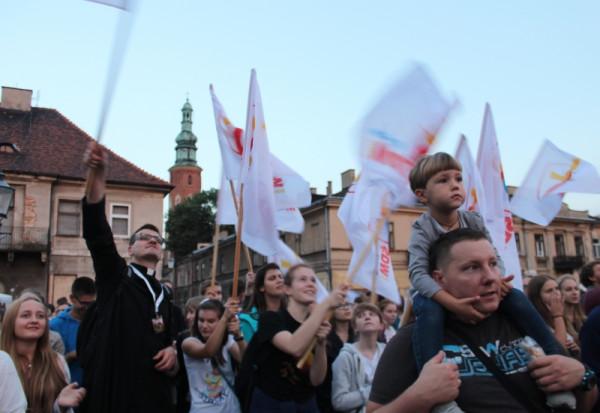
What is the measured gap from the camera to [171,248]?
6141cm

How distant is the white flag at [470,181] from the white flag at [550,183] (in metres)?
0.68

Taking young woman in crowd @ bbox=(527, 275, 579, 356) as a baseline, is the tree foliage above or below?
above

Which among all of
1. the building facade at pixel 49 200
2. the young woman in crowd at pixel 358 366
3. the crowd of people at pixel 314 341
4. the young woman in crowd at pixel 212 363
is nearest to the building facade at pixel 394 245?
the building facade at pixel 49 200

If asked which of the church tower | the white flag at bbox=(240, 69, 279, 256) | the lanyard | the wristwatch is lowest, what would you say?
the wristwatch

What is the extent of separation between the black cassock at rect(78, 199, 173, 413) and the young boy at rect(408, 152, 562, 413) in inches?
76.0

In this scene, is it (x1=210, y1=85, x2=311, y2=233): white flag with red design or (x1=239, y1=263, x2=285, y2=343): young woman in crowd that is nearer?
(x1=239, y1=263, x2=285, y2=343): young woman in crowd

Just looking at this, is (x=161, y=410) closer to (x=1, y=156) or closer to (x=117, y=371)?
(x=117, y=371)

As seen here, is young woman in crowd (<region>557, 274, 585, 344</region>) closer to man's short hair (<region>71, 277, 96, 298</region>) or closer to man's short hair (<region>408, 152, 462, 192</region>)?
man's short hair (<region>408, 152, 462, 192</region>)

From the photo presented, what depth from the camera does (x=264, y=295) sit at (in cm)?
523

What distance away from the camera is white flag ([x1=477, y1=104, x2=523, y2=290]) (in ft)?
24.0

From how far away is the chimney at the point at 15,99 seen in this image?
30703 millimetres

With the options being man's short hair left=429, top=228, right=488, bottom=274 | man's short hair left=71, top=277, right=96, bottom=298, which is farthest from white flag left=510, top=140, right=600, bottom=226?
man's short hair left=429, top=228, right=488, bottom=274

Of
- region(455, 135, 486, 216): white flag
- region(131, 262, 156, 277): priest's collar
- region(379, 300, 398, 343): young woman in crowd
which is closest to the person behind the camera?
region(131, 262, 156, 277): priest's collar

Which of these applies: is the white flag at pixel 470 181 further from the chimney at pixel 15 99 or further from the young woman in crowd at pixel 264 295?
the chimney at pixel 15 99
